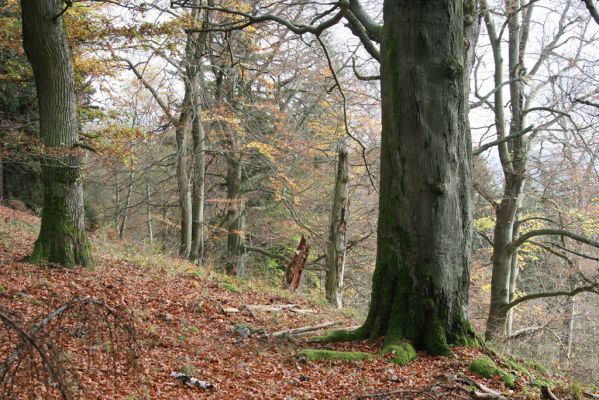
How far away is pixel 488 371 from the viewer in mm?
5090

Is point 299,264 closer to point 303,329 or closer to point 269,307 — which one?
point 269,307

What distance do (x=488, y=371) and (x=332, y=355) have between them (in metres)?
1.70

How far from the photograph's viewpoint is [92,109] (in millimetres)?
14734

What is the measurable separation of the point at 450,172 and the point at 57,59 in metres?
6.76

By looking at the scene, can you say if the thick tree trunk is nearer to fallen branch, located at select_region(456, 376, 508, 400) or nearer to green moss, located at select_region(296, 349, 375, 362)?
green moss, located at select_region(296, 349, 375, 362)

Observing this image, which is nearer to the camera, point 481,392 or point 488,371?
point 481,392

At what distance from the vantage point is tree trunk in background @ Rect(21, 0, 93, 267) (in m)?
8.26

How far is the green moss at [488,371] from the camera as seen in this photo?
4.99m

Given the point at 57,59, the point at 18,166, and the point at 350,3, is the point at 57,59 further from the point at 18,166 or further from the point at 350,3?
the point at 18,166

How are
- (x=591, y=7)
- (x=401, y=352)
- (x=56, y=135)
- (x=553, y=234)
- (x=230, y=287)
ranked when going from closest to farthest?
(x=401, y=352), (x=591, y=7), (x=56, y=135), (x=553, y=234), (x=230, y=287)

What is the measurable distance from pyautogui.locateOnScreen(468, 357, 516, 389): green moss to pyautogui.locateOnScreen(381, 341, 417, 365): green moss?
66 cm

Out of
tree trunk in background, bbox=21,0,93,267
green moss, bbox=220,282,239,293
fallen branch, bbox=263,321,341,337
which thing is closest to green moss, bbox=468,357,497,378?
fallen branch, bbox=263,321,341,337

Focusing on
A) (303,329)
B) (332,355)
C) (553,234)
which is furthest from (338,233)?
(332,355)

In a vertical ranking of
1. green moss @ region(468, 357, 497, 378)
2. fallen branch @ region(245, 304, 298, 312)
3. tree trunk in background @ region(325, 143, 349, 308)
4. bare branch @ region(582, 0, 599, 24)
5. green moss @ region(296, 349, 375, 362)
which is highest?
bare branch @ region(582, 0, 599, 24)
